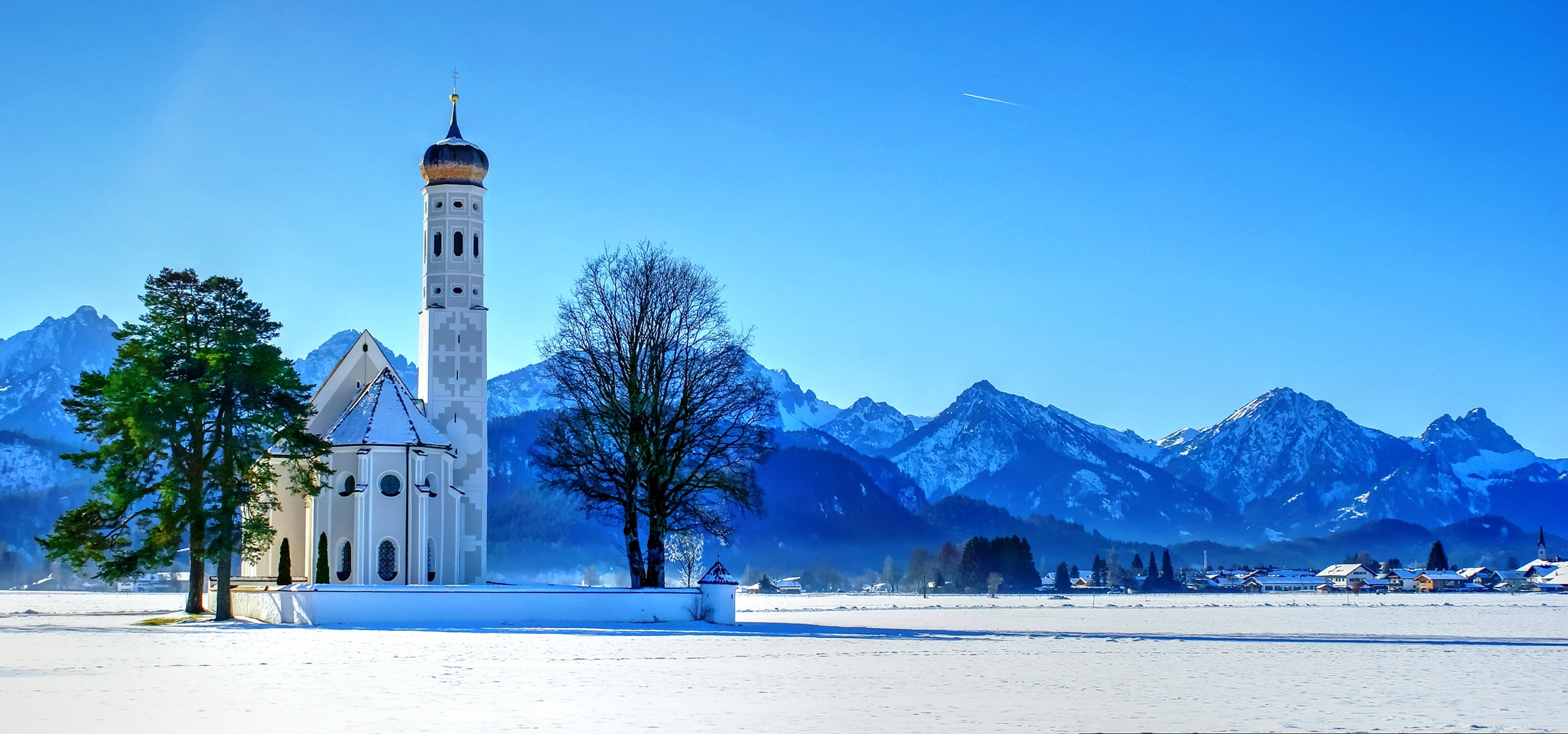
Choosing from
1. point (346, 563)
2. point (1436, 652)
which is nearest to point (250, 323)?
point (346, 563)

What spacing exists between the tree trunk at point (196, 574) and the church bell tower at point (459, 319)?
13.0 metres

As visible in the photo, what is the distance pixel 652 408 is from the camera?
175ft

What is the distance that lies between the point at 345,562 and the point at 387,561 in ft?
5.48

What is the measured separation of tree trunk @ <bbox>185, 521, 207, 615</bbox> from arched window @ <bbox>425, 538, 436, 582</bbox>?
866 centimetres

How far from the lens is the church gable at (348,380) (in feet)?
233

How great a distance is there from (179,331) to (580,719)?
127 ft

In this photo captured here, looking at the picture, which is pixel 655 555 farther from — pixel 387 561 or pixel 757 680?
pixel 757 680

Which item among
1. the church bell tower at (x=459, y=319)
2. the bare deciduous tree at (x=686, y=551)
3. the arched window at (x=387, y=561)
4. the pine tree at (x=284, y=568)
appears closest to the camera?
the pine tree at (x=284, y=568)

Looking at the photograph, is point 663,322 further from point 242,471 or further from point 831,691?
point 831,691

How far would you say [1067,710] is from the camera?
23.2 meters

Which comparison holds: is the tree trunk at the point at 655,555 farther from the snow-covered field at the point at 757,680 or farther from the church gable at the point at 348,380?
the church gable at the point at 348,380

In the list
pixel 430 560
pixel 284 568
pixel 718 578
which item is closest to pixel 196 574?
pixel 284 568

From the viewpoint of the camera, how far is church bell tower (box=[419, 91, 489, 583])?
228ft

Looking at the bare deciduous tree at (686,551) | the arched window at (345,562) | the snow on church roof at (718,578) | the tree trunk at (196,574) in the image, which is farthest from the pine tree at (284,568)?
the bare deciduous tree at (686,551)
